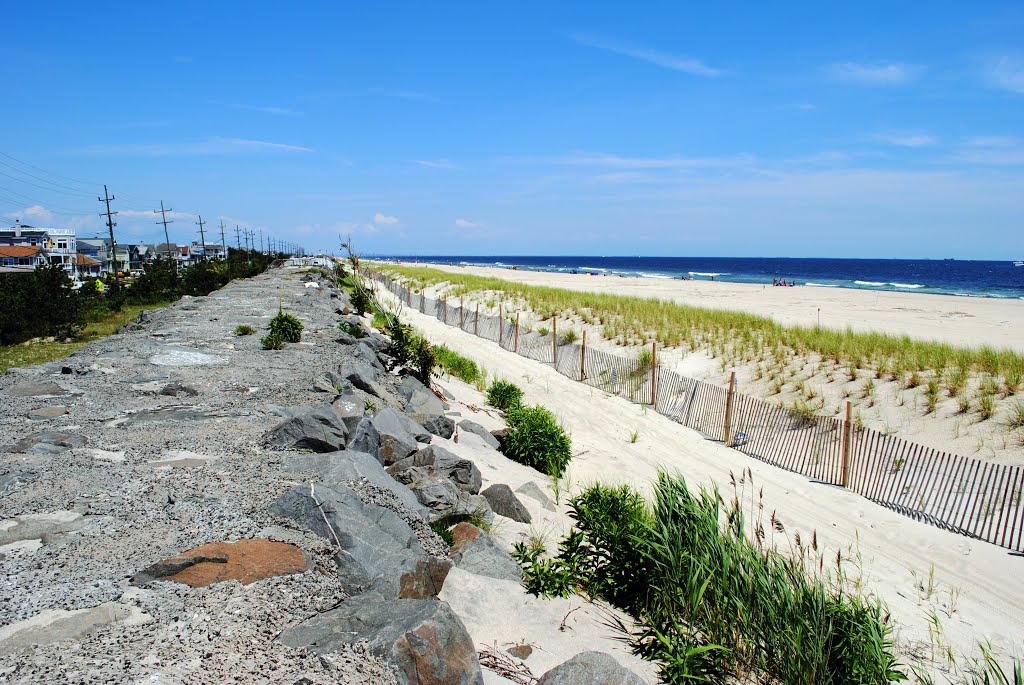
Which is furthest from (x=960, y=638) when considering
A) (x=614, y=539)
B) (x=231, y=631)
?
(x=231, y=631)

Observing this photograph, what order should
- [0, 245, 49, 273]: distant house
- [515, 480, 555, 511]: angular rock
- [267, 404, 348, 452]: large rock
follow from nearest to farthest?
[267, 404, 348, 452]: large rock, [515, 480, 555, 511]: angular rock, [0, 245, 49, 273]: distant house

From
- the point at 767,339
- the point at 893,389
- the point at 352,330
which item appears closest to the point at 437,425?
the point at 352,330

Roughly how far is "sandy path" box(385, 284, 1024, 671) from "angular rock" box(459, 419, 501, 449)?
137 cm

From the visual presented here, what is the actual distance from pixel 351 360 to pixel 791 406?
10.0 m

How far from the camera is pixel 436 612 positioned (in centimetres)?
357

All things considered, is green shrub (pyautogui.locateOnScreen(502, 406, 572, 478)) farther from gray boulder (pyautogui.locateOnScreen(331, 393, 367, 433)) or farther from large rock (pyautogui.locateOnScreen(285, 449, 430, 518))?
large rock (pyautogui.locateOnScreen(285, 449, 430, 518))

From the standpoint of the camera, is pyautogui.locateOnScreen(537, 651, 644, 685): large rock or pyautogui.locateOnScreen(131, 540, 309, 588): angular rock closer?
pyautogui.locateOnScreen(537, 651, 644, 685): large rock

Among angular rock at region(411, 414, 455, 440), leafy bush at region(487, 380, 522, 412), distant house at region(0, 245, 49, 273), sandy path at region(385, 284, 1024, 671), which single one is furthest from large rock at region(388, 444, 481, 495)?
distant house at region(0, 245, 49, 273)

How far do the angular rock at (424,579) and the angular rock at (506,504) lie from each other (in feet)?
6.70

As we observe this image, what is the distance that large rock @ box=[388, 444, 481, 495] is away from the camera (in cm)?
691

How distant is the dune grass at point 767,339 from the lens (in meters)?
14.8

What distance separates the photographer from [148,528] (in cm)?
454

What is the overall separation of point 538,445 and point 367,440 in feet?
12.7

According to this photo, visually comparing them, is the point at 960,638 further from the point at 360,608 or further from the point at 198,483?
the point at 198,483
